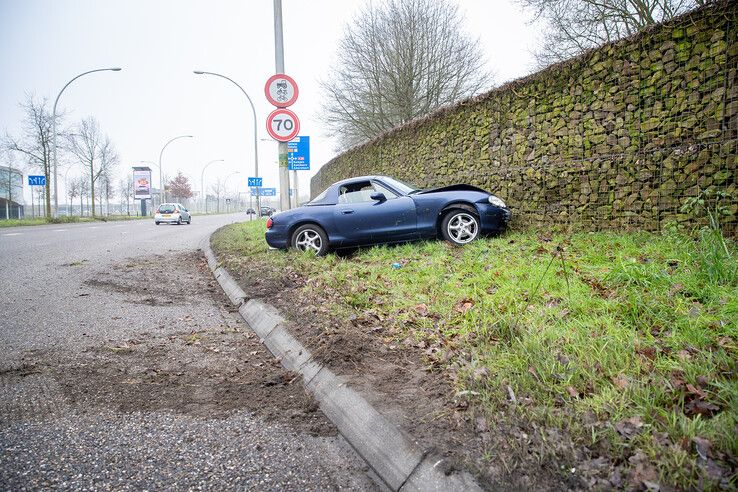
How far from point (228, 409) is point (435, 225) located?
497cm

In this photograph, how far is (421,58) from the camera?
63.7 feet

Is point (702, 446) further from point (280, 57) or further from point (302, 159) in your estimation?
point (302, 159)

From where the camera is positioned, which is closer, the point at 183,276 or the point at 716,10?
the point at 716,10

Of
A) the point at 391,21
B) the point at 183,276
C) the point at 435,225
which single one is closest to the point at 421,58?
the point at 391,21

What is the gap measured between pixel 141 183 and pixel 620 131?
58313mm

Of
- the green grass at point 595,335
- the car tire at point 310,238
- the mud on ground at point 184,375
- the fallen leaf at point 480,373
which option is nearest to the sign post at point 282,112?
the car tire at point 310,238

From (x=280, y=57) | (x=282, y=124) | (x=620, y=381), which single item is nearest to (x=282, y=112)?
(x=282, y=124)

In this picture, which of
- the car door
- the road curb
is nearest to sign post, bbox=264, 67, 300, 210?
the car door

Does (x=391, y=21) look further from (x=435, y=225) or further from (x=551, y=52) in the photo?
(x=435, y=225)

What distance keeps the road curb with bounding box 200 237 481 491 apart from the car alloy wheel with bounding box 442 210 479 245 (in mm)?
3986

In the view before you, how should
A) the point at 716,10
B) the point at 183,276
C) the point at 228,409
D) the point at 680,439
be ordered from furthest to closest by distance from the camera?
the point at 183,276, the point at 716,10, the point at 228,409, the point at 680,439

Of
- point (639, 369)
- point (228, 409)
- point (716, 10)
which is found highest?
point (716, 10)

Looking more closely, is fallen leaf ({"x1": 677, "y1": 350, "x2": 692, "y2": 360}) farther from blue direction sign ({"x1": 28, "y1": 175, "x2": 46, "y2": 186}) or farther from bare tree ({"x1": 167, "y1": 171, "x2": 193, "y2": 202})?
bare tree ({"x1": 167, "y1": 171, "x2": 193, "y2": 202})

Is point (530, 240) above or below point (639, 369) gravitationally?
above
